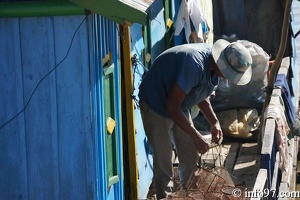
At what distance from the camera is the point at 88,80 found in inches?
242

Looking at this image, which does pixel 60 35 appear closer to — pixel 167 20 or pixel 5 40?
pixel 5 40

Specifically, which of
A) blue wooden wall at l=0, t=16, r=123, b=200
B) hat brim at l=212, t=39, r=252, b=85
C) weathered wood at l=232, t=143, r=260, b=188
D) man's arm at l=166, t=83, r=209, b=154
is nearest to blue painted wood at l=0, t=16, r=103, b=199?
blue wooden wall at l=0, t=16, r=123, b=200

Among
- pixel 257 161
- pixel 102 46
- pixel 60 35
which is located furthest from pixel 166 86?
pixel 257 161

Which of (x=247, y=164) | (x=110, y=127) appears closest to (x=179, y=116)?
(x=110, y=127)

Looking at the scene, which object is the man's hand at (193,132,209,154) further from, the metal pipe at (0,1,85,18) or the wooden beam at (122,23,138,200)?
the metal pipe at (0,1,85,18)

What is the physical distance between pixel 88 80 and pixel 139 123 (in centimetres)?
230

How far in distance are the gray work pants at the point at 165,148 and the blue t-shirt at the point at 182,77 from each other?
116 millimetres

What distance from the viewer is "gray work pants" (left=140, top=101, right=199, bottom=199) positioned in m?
7.42

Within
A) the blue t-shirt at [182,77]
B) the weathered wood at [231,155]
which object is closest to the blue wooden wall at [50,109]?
the blue t-shirt at [182,77]

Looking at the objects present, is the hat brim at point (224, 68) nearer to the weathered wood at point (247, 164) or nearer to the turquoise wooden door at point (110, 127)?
the turquoise wooden door at point (110, 127)

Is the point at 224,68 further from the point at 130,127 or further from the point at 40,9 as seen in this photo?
the point at 40,9

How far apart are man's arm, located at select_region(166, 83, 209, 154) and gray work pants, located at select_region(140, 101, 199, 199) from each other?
36cm

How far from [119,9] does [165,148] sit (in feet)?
6.83

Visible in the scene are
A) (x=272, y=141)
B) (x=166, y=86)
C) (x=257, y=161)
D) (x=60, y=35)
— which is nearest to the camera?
(x=60, y=35)
